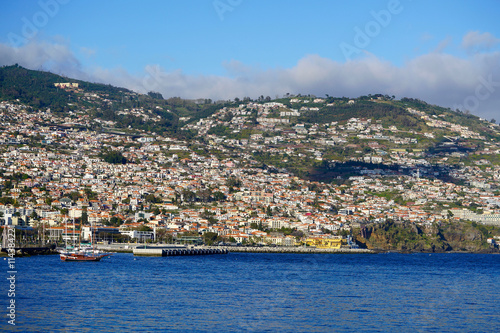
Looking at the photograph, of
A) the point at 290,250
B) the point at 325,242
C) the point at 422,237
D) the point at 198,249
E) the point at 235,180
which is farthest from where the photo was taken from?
the point at 235,180

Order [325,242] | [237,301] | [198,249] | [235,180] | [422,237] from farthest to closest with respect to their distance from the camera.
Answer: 1. [235,180]
2. [422,237]
3. [325,242]
4. [198,249]
5. [237,301]

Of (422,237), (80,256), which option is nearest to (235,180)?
(422,237)

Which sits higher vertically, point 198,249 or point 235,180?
point 235,180

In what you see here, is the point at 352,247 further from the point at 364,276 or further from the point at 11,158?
the point at 11,158

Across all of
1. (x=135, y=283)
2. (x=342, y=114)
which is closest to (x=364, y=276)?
(x=135, y=283)

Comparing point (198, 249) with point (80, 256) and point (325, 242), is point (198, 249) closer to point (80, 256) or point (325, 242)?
point (325, 242)

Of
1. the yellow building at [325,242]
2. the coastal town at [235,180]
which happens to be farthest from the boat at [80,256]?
the yellow building at [325,242]

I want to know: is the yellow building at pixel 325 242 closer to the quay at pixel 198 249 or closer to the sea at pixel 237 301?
the quay at pixel 198 249
